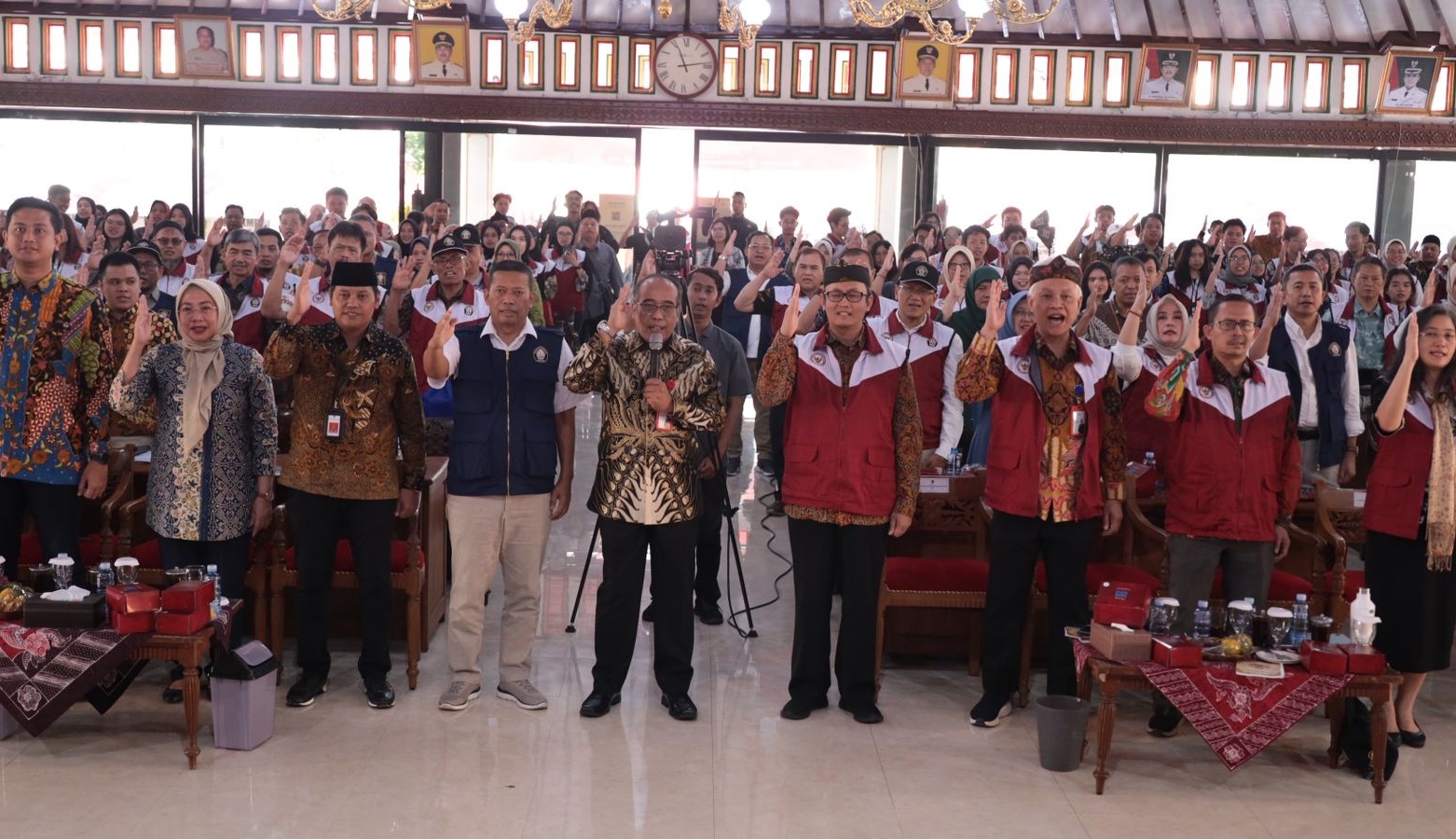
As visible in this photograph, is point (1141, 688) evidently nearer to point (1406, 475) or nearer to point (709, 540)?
point (1406, 475)

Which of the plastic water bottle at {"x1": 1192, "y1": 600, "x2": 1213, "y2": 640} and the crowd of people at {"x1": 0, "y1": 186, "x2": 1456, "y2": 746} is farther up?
the crowd of people at {"x1": 0, "y1": 186, "x2": 1456, "y2": 746}

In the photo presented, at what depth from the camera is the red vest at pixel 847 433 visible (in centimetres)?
490

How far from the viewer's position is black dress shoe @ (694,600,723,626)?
6.18 m

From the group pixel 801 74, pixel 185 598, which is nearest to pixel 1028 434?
pixel 185 598

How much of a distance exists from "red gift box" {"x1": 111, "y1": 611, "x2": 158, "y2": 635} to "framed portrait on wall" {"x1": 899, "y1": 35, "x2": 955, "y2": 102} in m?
11.3

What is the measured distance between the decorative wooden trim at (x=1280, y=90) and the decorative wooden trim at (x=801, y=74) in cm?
482

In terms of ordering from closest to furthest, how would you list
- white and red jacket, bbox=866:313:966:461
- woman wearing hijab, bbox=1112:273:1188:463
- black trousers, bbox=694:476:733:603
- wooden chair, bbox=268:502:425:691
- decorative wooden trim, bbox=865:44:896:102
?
woman wearing hijab, bbox=1112:273:1188:463 < wooden chair, bbox=268:502:425:691 < black trousers, bbox=694:476:733:603 < white and red jacket, bbox=866:313:966:461 < decorative wooden trim, bbox=865:44:896:102

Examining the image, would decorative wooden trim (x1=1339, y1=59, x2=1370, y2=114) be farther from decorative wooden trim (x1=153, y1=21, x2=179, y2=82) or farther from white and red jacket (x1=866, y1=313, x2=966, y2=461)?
decorative wooden trim (x1=153, y1=21, x2=179, y2=82)

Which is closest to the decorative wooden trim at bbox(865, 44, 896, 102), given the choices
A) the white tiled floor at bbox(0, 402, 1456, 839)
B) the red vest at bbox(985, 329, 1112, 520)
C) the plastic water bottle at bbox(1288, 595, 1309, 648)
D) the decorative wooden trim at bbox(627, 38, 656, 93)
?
the decorative wooden trim at bbox(627, 38, 656, 93)

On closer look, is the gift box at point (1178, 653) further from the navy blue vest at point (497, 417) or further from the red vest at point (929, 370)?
the navy blue vest at point (497, 417)

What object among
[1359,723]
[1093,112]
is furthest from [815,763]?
[1093,112]

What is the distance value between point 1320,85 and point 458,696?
12.9 metres

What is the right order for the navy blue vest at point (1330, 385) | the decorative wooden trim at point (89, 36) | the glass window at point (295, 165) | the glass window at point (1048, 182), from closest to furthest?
the navy blue vest at point (1330, 385)
the decorative wooden trim at point (89, 36)
the glass window at point (295, 165)
the glass window at point (1048, 182)

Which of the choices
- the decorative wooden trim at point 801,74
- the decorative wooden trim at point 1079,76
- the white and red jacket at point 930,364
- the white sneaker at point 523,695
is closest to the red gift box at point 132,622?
the white sneaker at point 523,695
